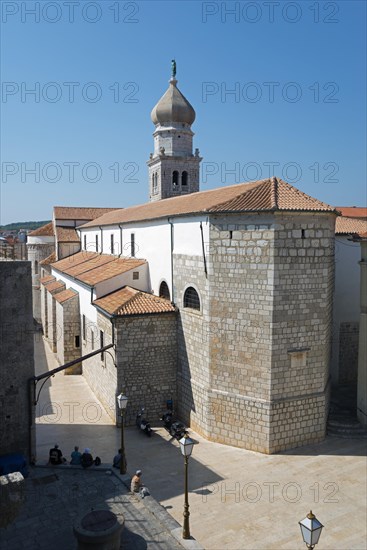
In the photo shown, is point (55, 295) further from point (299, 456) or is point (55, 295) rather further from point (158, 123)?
point (299, 456)

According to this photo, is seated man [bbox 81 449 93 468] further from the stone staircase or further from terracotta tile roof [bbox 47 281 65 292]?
terracotta tile roof [bbox 47 281 65 292]

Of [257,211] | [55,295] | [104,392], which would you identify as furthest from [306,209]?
[55,295]

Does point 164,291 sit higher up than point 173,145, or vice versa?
point 173,145

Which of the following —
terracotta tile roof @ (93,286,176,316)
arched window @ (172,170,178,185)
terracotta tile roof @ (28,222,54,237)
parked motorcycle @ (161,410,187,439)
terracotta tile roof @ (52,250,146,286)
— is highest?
arched window @ (172,170,178,185)

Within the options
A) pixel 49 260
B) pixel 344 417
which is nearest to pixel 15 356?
pixel 344 417

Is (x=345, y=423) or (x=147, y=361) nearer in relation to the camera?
(x=345, y=423)

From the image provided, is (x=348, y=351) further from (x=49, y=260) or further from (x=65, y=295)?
(x=49, y=260)

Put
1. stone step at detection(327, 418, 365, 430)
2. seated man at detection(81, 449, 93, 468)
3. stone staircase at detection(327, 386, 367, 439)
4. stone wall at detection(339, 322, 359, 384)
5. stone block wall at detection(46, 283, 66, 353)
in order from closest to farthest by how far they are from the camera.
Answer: seated man at detection(81, 449, 93, 468), stone staircase at detection(327, 386, 367, 439), stone step at detection(327, 418, 365, 430), stone wall at detection(339, 322, 359, 384), stone block wall at detection(46, 283, 66, 353)

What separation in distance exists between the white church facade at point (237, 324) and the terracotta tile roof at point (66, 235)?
61.8 feet

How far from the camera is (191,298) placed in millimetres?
15344

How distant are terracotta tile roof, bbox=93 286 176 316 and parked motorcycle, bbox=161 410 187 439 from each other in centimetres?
361

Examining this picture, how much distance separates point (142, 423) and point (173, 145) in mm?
18311

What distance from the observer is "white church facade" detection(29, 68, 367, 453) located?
516 inches

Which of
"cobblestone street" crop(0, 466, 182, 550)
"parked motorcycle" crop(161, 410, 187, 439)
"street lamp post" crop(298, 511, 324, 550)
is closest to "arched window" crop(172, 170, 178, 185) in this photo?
"parked motorcycle" crop(161, 410, 187, 439)
